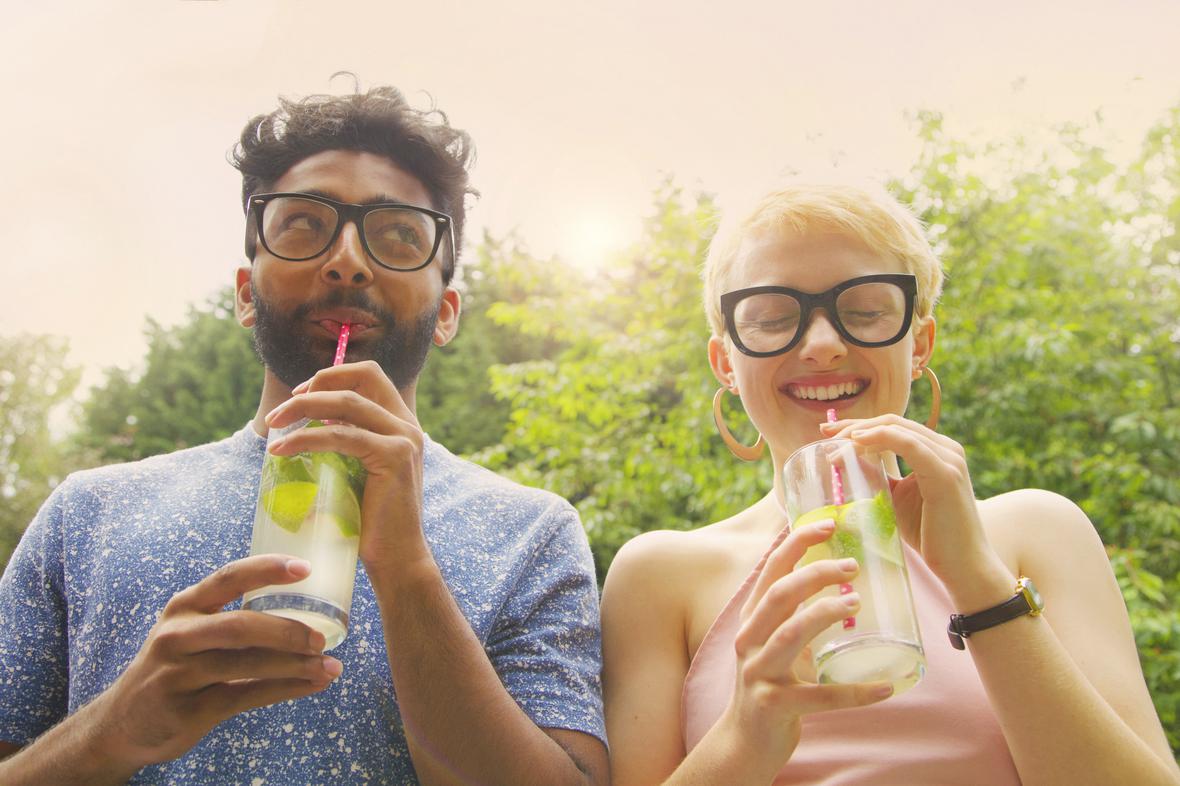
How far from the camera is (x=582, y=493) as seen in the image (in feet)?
23.0

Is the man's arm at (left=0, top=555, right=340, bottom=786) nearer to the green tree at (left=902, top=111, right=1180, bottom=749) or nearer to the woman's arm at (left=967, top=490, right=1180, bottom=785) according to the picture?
the woman's arm at (left=967, top=490, right=1180, bottom=785)

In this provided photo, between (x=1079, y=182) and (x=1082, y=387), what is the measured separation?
1.74 m

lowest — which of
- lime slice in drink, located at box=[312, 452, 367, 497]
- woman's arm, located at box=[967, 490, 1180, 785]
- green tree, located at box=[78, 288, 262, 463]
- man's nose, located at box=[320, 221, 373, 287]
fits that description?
woman's arm, located at box=[967, 490, 1180, 785]

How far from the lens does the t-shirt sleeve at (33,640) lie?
187 cm

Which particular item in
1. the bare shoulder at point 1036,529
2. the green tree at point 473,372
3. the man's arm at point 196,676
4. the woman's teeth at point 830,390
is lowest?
the man's arm at point 196,676

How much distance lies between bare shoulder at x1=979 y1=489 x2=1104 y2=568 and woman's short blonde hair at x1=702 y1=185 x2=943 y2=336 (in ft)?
1.73

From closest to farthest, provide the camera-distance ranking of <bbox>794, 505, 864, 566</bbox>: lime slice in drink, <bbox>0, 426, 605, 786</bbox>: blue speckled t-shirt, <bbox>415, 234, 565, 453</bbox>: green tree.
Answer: <bbox>794, 505, 864, 566</bbox>: lime slice in drink, <bbox>0, 426, 605, 786</bbox>: blue speckled t-shirt, <bbox>415, 234, 565, 453</bbox>: green tree

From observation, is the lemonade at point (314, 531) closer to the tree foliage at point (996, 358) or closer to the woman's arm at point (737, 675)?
the woman's arm at point (737, 675)

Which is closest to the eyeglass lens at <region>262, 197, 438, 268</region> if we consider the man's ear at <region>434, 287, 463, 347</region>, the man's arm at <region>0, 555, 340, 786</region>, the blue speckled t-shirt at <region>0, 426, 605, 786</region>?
the man's ear at <region>434, 287, 463, 347</region>

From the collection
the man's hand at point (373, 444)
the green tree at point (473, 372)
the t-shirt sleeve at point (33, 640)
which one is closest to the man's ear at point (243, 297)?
the t-shirt sleeve at point (33, 640)

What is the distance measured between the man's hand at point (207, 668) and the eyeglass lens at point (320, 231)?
110 cm

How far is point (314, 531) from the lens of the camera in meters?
1.40

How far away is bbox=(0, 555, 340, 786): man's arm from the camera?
1.31 m

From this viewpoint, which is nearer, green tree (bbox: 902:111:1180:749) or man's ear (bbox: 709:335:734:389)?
man's ear (bbox: 709:335:734:389)
